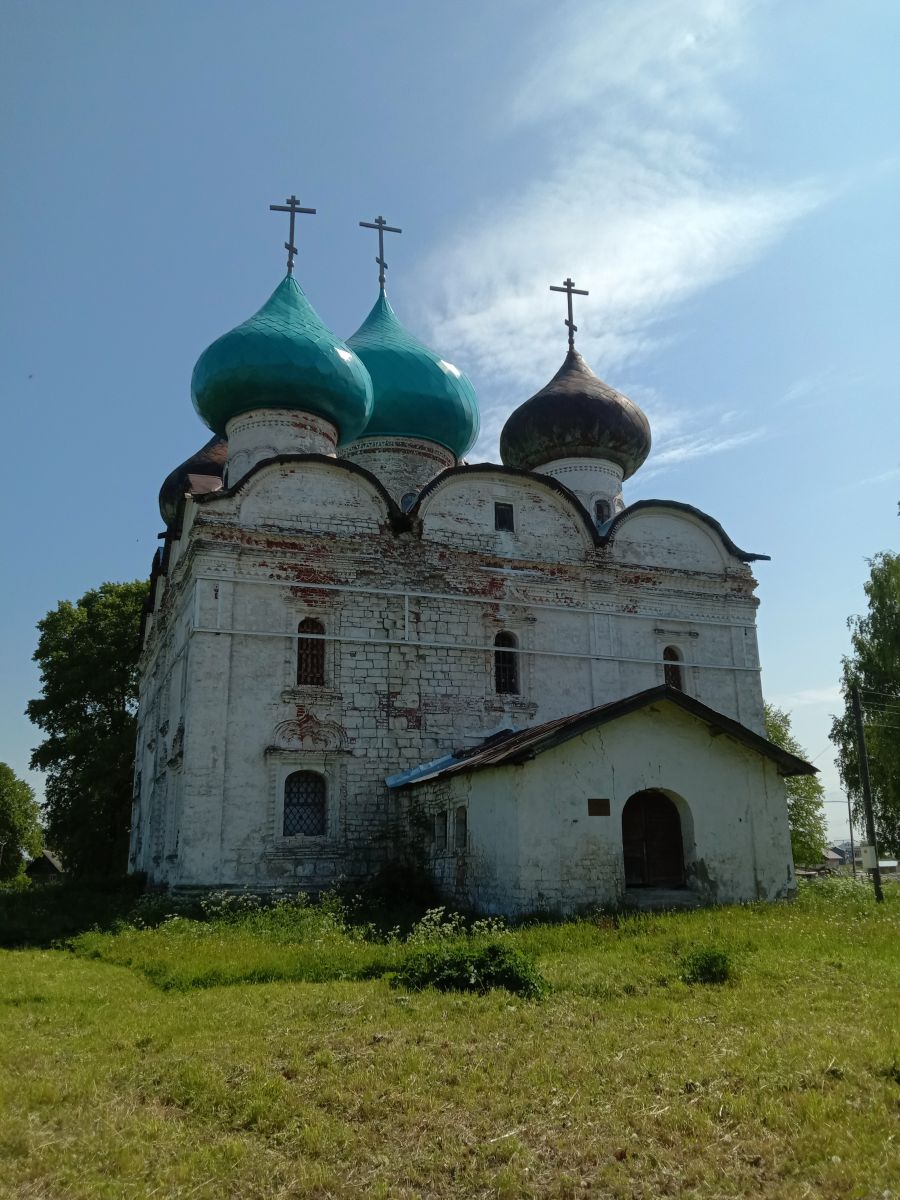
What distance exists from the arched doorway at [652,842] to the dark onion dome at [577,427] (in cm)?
783

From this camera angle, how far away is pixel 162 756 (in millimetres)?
15664

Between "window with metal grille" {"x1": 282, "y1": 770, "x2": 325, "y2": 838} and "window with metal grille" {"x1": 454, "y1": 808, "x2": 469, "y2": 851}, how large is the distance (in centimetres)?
218

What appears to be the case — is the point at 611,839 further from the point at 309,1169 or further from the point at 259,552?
the point at 309,1169

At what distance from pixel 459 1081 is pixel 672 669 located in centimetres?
1138

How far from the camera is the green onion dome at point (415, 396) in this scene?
1791 centimetres

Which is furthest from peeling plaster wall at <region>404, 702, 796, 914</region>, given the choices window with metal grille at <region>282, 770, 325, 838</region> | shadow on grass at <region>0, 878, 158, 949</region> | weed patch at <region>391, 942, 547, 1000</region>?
shadow on grass at <region>0, 878, 158, 949</region>

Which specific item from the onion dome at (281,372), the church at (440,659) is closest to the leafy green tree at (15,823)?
the church at (440,659)

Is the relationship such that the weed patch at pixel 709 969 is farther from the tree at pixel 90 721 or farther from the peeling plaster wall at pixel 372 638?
the tree at pixel 90 721

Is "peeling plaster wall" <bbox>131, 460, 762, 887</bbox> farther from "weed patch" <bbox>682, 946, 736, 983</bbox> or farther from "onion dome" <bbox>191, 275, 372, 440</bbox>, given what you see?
"weed patch" <bbox>682, 946, 736, 983</bbox>

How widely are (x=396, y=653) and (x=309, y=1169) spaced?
10189mm

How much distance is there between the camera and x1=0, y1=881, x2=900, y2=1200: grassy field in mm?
3730

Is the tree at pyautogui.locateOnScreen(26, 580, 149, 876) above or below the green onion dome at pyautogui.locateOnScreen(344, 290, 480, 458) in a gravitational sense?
below

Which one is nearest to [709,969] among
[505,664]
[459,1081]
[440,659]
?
[459,1081]

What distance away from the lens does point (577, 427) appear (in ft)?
56.9
